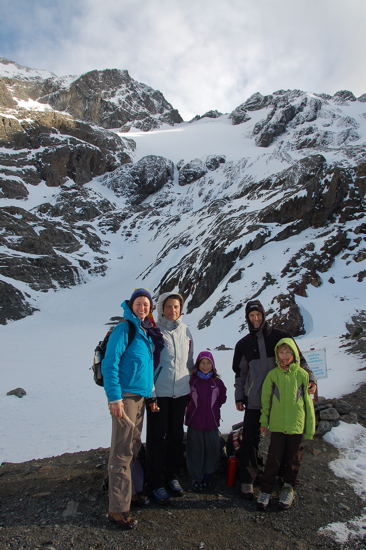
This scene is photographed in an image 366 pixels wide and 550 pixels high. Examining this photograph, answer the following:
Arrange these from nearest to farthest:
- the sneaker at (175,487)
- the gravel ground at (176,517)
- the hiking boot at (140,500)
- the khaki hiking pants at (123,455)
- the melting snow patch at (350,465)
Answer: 1. the gravel ground at (176,517)
2. the melting snow patch at (350,465)
3. the khaki hiking pants at (123,455)
4. the hiking boot at (140,500)
5. the sneaker at (175,487)

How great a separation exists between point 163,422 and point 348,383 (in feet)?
19.2

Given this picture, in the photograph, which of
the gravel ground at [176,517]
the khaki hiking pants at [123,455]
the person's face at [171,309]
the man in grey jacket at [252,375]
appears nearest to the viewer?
the gravel ground at [176,517]

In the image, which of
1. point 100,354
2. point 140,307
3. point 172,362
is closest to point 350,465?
point 172,362

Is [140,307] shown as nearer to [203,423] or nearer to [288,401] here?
[203,423]

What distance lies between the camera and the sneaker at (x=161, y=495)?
11.7ft

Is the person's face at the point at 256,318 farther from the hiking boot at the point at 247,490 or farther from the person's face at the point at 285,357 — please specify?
the hiking boot at the point at 247,490

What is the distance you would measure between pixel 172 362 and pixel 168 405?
1.75 feet

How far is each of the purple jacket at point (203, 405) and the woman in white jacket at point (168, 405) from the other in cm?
13

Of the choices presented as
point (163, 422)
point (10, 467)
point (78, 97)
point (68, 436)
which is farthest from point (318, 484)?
point (78, 97)

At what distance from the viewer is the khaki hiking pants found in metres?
3.23

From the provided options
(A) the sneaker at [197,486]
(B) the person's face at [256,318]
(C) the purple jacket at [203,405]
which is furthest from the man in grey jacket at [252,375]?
(A) the sneaker at [197,486]

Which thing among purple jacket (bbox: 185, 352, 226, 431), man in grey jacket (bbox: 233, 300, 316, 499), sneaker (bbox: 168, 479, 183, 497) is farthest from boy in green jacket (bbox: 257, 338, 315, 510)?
sneaker (bbox: 168, 479, 183, 497)

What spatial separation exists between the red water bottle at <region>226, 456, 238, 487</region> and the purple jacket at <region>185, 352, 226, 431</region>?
46 cm

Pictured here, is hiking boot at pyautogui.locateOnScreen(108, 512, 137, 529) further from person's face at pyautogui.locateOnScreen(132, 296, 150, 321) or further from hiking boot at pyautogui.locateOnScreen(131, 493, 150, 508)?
person's face at pyautogui.locateOnScreen(132, 296, 150, 321)
